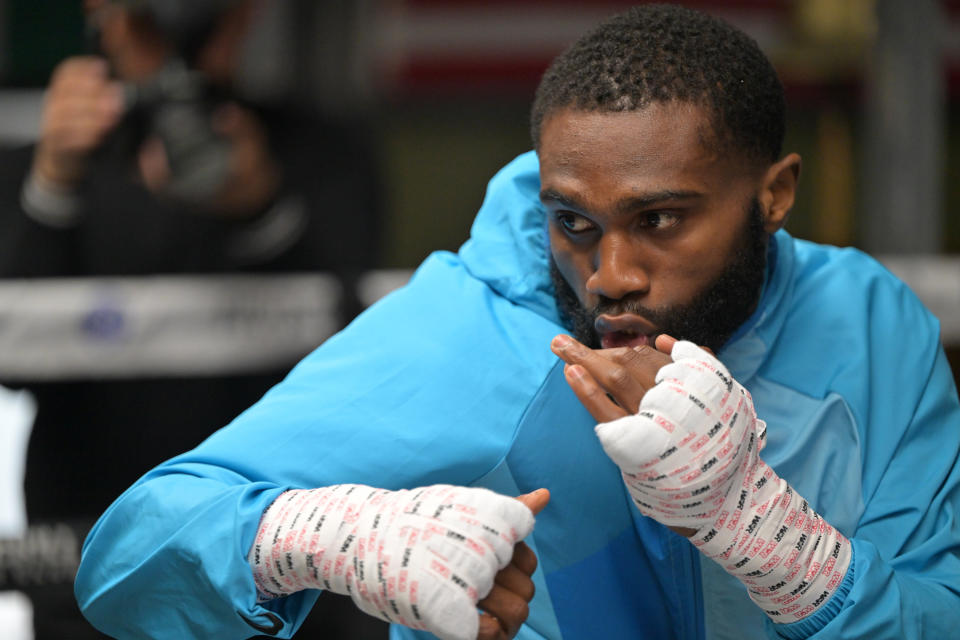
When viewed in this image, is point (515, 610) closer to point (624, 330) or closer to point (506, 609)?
point (506, 609)

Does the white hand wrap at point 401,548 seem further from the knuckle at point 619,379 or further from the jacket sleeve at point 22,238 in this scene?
the jacket sleeve at point 22,238

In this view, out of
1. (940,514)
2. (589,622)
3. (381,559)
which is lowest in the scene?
(589,622)

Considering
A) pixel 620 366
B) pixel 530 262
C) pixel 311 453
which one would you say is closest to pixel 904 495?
pixel 620 366

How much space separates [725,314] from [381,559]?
527mm

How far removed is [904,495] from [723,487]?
0.97ft

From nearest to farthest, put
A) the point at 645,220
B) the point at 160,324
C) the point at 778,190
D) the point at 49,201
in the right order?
the point at 645,220
the point at 778,190
the point at 49,201
the point at 160,324

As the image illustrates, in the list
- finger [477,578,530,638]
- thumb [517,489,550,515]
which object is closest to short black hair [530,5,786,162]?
thumb [517,489,550,515]

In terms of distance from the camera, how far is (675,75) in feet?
4.04

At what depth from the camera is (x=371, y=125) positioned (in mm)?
3066

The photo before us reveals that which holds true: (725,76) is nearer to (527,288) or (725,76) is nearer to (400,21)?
(527,288)

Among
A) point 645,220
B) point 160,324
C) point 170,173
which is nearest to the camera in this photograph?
point 645,220

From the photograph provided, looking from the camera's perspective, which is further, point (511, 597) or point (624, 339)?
point (624, 339)

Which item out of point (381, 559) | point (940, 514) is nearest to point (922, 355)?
point (940, 514)

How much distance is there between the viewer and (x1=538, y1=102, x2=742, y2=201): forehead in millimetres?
1205
